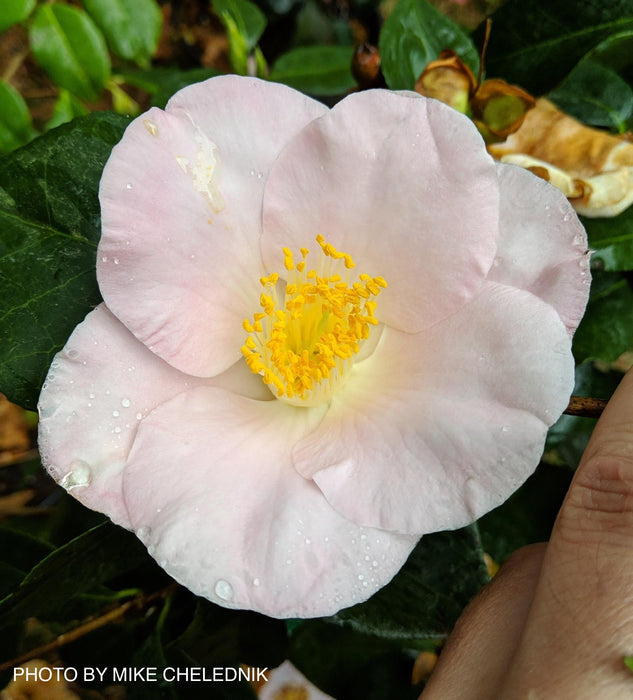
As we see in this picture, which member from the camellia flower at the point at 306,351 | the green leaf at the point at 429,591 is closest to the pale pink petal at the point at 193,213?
the camellia flower at the point at 306,351

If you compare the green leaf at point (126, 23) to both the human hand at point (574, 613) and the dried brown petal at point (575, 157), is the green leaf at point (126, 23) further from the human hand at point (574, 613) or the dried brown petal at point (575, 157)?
the human hand at point (574, 613)

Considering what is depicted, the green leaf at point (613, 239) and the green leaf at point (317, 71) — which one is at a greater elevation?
the green leaf at point (317, 71)

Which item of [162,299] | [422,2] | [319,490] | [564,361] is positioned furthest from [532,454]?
[422,2]

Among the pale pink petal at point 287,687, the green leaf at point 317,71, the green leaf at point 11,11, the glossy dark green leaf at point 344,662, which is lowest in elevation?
the pale pink petal at point 287,687

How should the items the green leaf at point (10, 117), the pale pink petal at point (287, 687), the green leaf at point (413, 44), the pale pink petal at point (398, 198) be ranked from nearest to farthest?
the pale pink petal at point (398, 198) < the green leaf at point (413, 44) < the green leaf at point (10, 117) < the pale pink petal at point (287, 687)

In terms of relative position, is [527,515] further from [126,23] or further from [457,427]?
[126,23]

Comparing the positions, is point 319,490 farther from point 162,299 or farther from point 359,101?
point 359,101

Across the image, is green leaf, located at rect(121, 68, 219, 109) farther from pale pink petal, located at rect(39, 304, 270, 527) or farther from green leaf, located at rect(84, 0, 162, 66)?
pale pink petal, located at rect(39, 304, 270, 527)
